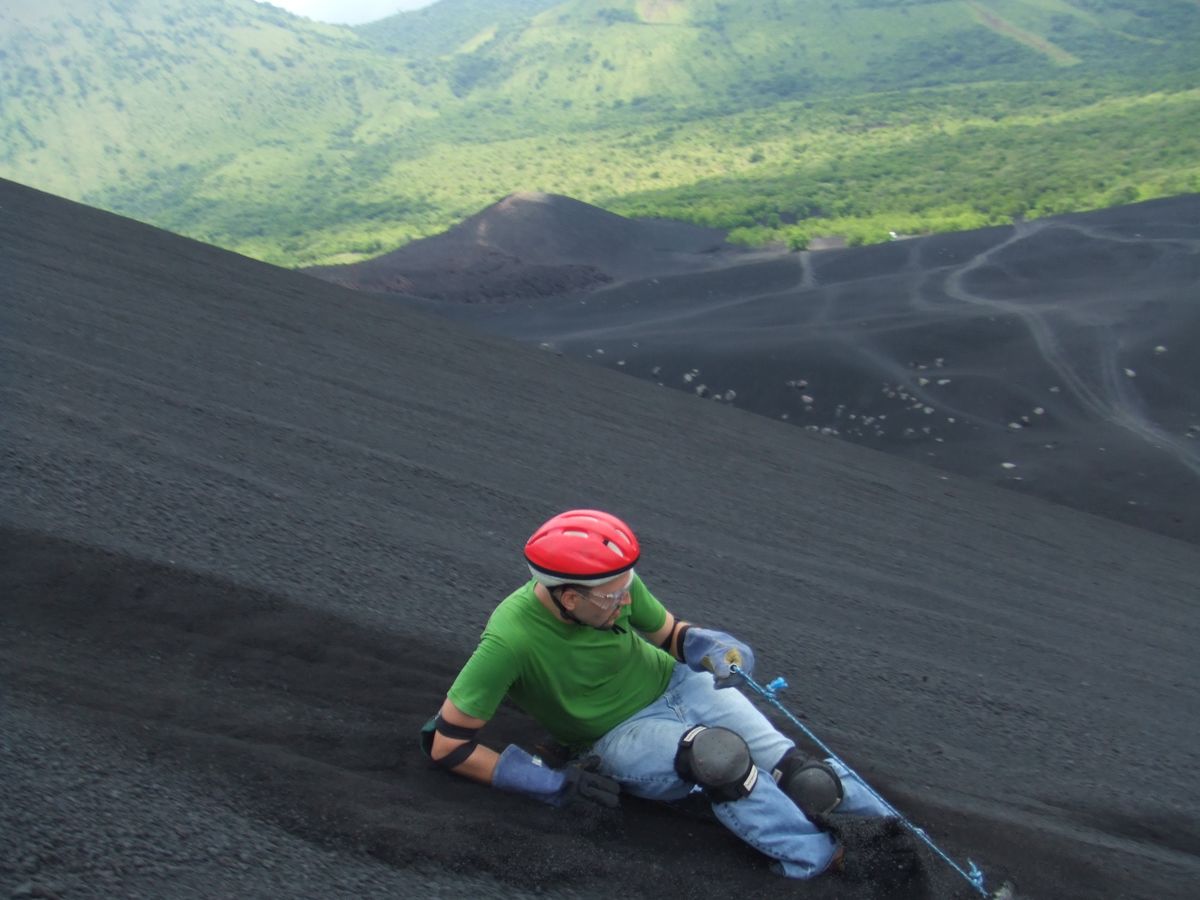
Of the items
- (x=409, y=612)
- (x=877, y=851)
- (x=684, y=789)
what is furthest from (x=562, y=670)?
(x=409, y=612)

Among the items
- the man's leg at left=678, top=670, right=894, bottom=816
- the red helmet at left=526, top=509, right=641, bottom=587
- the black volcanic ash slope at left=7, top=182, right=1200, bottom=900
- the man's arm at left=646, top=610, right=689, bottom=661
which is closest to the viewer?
the black volcanic ash slope at left=7, top=182, right=1200, bottom=900

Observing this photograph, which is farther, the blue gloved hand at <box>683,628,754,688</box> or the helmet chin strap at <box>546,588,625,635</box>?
the blue gloved hand at <box>683,628,754,688</box>

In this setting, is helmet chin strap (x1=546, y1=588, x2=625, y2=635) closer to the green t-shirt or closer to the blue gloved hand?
the green t-shirt

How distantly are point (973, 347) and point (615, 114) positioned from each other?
75.1m

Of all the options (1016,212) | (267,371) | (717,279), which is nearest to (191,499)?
(267,371)

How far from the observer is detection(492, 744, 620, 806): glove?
3.39m

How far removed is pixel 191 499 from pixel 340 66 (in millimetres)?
97686

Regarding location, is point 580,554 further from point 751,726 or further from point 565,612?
point 751,726

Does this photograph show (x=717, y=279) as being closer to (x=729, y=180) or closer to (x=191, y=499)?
(x=191, y=499)

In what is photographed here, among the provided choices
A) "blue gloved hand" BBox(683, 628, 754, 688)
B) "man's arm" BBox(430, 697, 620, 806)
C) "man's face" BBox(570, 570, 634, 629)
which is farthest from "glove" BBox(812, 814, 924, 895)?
"man's face" BBox(570, 570, 634, 629)

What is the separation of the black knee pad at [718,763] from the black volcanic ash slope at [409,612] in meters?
0.22

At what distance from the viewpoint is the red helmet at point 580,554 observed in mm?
3301

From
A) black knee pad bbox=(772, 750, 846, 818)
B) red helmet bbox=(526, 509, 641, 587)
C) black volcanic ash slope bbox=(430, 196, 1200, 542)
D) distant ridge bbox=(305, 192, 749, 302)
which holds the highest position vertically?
red helmet bbox=(526, 509, 641, 587)

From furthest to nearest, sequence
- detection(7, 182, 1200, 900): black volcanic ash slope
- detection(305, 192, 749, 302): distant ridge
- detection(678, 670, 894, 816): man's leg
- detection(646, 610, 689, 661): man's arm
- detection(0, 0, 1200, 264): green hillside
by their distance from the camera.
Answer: detection(0, 0, 1200, 264): green hillside, detection(305, 192, 749, 302): distant ridge, detection(646, 610, 689, 661): man's arm, detection(678, 670, 894, 816): man's leg, detection(7, 182, 1200, 900): black volcanic ash slope
